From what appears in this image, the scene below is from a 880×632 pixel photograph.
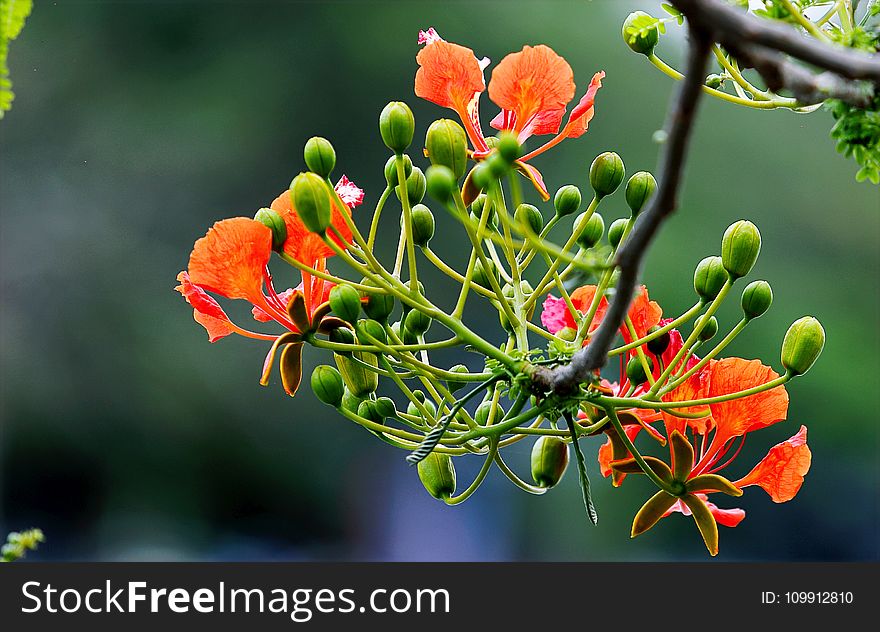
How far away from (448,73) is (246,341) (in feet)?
11.5

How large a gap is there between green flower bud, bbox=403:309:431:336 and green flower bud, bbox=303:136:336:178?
8 centimetres

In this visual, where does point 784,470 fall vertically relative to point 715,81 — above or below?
below

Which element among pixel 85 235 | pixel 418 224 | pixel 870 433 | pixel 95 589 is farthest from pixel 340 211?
pixel 870 433

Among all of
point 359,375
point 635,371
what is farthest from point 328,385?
point 635,371

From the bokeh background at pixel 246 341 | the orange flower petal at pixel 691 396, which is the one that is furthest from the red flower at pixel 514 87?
the bokeh background at pixel 246 341

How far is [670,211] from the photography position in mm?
223

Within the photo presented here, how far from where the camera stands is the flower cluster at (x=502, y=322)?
37 centimetres

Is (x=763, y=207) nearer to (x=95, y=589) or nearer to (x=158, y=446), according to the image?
(x=158, y=446)

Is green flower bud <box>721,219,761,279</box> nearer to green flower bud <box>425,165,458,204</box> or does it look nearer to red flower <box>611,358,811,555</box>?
red flower <box>611,358,811,555</box>

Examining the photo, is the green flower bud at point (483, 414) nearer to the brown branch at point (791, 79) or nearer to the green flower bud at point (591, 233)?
the green flower bud at point (591, 233)

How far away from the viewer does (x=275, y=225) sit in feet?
1.25

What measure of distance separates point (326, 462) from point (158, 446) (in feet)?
2.36

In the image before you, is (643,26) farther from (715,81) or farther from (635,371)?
(635,371)

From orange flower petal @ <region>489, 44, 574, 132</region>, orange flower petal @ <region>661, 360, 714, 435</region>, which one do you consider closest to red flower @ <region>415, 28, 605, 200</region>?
orange flower petal @ <region>489, 44, 574, 132</region>
